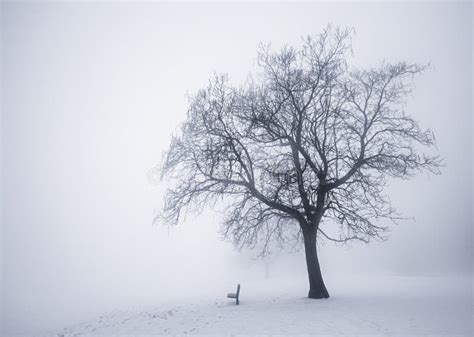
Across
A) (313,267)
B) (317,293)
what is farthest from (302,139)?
(317,293)

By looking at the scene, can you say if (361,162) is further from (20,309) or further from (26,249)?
(26,249)

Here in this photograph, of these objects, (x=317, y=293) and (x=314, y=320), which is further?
(x=317, y=293)

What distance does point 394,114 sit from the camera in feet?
48.8

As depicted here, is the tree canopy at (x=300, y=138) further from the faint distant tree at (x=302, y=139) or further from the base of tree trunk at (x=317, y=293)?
the base of tree trunk at (x=317, y=293)

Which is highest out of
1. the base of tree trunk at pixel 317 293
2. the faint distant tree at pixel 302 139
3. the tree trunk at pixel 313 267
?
the faint distant tree at pixel 302 139

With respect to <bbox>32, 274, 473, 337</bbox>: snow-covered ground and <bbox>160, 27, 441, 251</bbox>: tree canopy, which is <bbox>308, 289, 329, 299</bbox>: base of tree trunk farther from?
<bbox>160, 27, 441, 251</bbox>: tree canopy

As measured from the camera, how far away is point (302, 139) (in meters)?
14.7

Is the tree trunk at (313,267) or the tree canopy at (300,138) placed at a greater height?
the tree canopy at (300,138)

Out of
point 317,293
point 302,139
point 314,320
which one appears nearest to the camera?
point 314,320

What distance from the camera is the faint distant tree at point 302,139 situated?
13.5 metres

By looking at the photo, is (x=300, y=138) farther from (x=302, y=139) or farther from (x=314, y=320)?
(x=314, y=320)

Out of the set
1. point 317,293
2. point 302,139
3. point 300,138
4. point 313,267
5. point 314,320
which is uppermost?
point 302,139

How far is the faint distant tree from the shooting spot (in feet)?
44.2

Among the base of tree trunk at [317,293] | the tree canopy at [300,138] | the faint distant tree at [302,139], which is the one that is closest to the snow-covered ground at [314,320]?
the base of tree trunk at [317,293]
